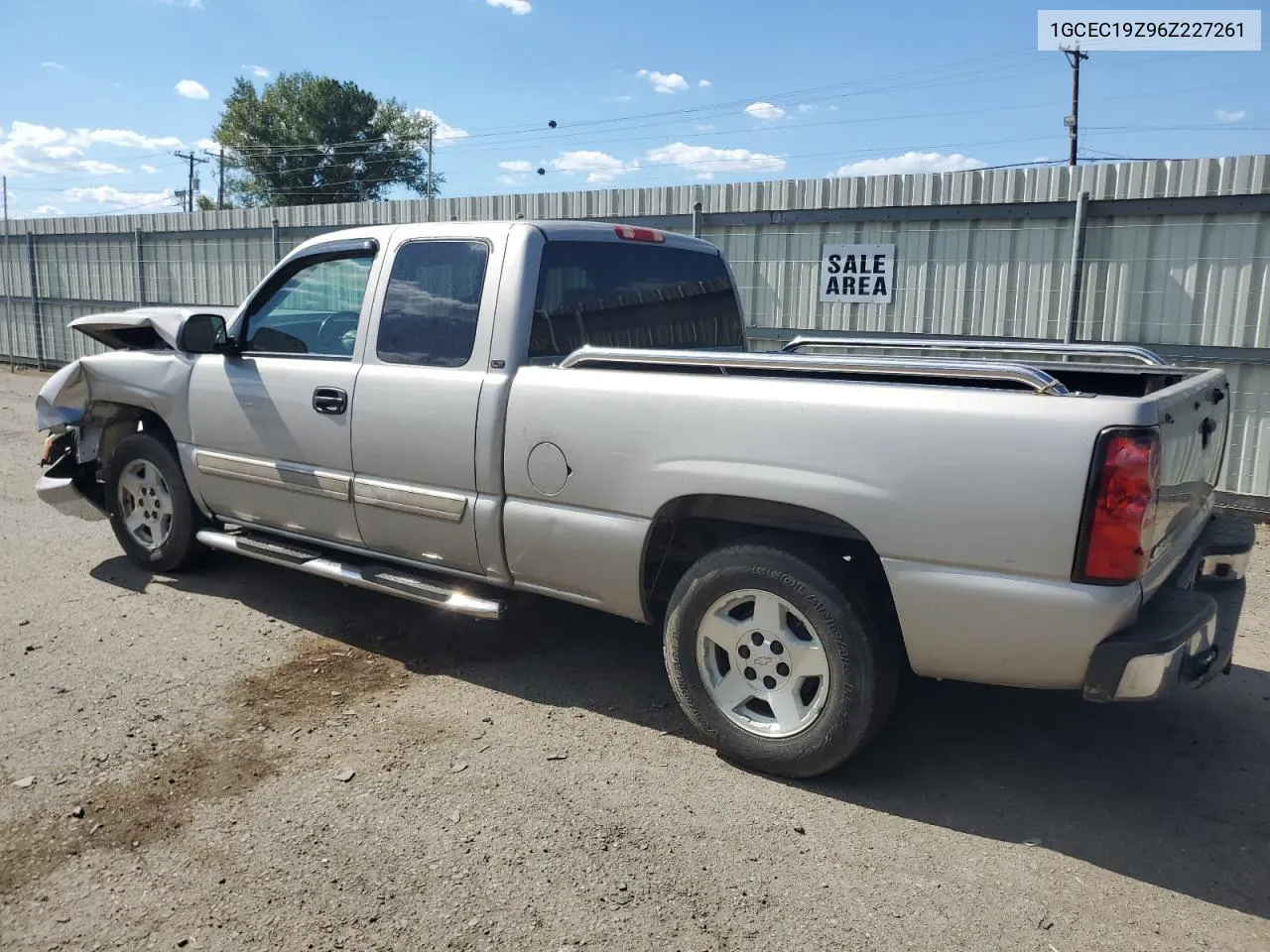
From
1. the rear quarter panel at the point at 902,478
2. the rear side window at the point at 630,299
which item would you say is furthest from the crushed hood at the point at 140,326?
the rear quarter panel at the point at 902,478

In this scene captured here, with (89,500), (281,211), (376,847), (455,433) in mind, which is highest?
(281,211)

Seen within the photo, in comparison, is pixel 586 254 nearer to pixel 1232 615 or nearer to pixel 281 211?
pixel 1232 615

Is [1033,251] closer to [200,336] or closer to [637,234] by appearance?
[637,234]

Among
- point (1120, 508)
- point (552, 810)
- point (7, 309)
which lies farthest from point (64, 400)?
point (7, 309)

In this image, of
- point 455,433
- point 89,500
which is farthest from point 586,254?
point 89,500

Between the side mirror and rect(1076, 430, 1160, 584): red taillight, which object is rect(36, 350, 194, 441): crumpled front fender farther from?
rect(1076, 430, 1160, 584): red taillight

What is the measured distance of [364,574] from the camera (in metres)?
4.71

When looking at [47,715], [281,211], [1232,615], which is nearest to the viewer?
[1232,615]

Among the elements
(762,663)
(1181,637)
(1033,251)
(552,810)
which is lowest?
(552,810)

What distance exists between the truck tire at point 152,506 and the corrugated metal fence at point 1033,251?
5864mm

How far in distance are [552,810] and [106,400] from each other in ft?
13.4

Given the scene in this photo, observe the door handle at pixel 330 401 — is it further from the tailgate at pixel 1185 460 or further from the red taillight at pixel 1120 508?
the tailgate at pixel 1185 460

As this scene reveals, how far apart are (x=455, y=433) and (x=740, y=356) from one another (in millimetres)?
1330

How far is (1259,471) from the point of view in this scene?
766cm
